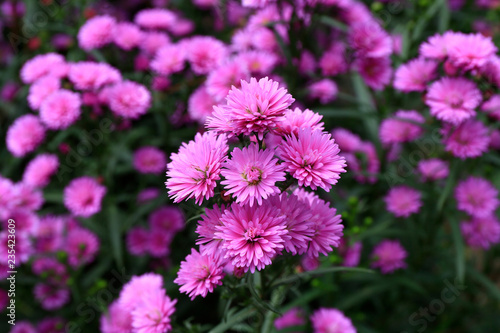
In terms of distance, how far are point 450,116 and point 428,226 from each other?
58 centimetres

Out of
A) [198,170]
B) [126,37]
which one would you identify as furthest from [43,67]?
[198,170]

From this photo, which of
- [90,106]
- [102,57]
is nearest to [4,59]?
[102,57]

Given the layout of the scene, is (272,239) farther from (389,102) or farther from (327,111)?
(389,102)

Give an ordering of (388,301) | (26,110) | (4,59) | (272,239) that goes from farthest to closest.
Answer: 1. (4,59)
2. (26,110)
3. (388,301)
4. (272,239)

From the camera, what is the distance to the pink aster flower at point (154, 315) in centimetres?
106

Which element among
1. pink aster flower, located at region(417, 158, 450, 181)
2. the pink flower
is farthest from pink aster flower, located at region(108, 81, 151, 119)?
the pink flower

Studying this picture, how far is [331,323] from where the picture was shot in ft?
4.62

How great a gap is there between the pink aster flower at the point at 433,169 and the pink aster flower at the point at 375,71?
1.35ft

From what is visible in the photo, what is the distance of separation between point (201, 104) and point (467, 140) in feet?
3.69

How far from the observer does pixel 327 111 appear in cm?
190

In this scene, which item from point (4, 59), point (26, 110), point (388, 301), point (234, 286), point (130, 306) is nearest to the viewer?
point (234, 286)

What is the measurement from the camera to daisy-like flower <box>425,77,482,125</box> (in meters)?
1.47

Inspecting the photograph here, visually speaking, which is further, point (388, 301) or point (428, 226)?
point (388, 301)

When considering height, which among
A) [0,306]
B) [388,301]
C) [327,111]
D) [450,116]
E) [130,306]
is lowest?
[0,306]
